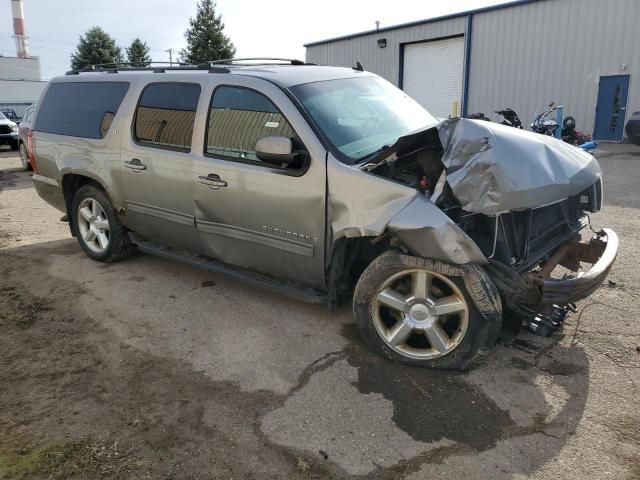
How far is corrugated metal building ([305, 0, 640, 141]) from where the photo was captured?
640 inches

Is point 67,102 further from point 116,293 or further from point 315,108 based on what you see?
point 315,108

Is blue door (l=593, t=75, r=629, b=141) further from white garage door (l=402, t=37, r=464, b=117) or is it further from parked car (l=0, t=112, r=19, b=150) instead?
parked car (l=0, t=112, r=19, b=150)

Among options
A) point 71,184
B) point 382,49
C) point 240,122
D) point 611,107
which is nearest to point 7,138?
point 71,184

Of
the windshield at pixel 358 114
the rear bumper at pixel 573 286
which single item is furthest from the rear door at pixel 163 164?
the rear bumper at pixel 573 286

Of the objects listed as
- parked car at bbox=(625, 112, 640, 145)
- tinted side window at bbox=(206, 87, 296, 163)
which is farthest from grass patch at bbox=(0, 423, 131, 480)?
parked car at bbox=(625, 112, 640, 145)

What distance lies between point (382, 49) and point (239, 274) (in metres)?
21.5

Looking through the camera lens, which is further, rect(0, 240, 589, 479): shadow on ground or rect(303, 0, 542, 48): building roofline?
rect(303, 0, 542, 48): building roofline

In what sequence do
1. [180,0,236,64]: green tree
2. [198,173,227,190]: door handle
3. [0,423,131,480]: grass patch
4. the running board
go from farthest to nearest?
[180,0,236,64]: green tree
[198,173,227,190]: door handle
the running board
[0,423,131,480]: grass patch

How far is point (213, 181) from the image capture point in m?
4.09

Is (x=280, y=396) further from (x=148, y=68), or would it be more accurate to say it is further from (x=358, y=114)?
(x=148, y=68)

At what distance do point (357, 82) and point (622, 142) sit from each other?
15.4 m

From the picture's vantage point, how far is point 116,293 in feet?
15.8

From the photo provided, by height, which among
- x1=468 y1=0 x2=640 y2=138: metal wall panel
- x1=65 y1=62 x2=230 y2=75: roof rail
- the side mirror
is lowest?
the side mirror

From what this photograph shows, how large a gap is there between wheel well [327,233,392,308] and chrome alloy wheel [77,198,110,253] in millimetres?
2855
